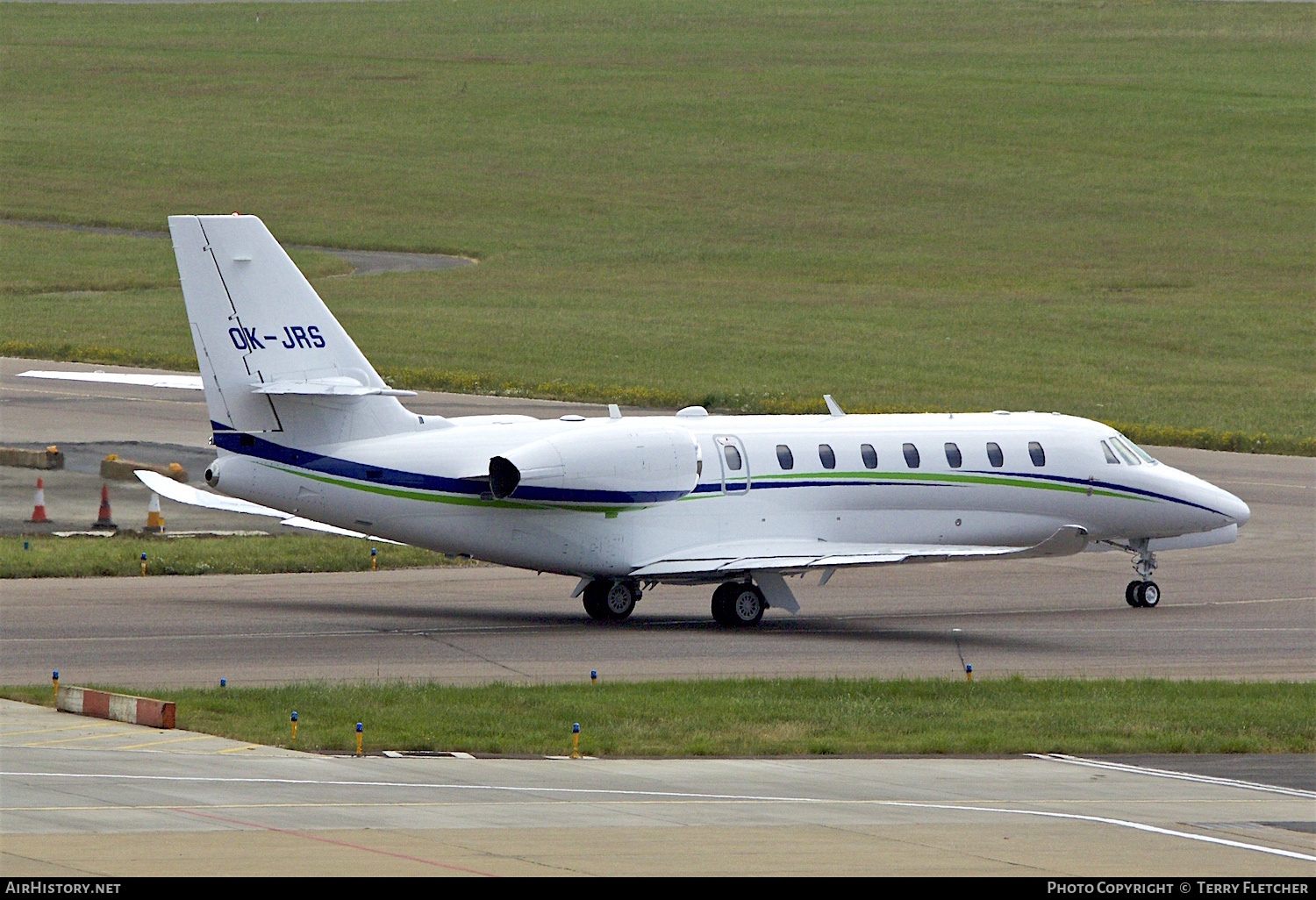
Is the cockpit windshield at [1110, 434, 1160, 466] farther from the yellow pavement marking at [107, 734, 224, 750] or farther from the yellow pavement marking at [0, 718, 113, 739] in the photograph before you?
the yellow pavement marking at [0, 718, 113, 739]

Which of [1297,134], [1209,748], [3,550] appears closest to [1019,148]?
[1297,134]

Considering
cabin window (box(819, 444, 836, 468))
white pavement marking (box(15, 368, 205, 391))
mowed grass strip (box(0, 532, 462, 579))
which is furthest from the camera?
mowed grass strip (box(0, 532, 462, 579))

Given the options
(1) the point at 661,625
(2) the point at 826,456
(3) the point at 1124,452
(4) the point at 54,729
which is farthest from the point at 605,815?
(3) the point at 1124,452

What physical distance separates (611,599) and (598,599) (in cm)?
21

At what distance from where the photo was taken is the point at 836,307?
78250 mm

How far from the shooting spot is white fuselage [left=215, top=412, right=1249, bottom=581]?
2998 cm

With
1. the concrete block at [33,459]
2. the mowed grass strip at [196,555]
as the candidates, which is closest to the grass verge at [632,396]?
the concrete block at [33,459]

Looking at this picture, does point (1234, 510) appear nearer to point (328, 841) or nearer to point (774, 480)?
point (774, 480)

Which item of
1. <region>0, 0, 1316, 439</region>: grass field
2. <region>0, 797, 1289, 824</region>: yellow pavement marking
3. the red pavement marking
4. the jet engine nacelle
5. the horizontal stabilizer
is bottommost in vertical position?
the red pavement marking

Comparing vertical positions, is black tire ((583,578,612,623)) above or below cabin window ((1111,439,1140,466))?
below

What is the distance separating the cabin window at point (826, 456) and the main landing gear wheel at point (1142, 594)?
5.63 metres

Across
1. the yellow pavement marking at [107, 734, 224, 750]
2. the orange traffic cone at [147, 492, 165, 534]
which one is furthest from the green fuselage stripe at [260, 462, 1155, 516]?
the orange traffic cone at [147, 492, 165, 534]

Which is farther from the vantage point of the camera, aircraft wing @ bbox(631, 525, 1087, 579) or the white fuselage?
aircraft wing @ bbox(631, 525, 1087, 579)

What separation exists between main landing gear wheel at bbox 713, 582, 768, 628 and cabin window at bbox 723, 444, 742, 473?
1.79 metres
